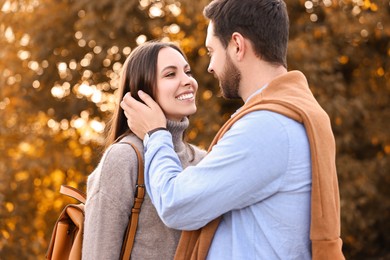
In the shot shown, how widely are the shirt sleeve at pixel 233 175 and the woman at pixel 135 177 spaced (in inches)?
18.1

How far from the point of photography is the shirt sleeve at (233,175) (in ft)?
7.95

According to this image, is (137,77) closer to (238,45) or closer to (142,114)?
(142,114)

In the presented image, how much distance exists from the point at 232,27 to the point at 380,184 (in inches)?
318

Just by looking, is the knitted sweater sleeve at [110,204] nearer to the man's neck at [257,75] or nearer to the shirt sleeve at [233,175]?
the shirt sleeve at [233,175]

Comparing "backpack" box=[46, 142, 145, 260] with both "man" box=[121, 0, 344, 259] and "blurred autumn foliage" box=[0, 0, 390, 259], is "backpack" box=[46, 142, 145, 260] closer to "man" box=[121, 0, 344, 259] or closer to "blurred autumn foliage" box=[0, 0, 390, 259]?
"man" box=[121, 0, 344, 259]

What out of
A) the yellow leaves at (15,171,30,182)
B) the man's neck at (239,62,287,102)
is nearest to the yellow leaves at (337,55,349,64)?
the yellow leaves at (15,171,30,182)

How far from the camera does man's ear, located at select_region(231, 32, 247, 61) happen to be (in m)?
2.67

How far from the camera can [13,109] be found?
10.2m

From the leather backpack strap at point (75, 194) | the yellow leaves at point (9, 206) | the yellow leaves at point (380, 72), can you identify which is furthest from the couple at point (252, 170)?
the yellow leaves at point (380, 72)

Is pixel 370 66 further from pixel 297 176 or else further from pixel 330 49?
pixel 297 176

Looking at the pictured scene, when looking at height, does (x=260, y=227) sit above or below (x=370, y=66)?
above

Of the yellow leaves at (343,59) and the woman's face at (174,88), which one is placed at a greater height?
the woman's face at (174,88)

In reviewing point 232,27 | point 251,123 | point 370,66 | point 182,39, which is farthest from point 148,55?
point 370,66

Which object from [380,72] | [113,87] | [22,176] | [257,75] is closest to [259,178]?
[257,75]
